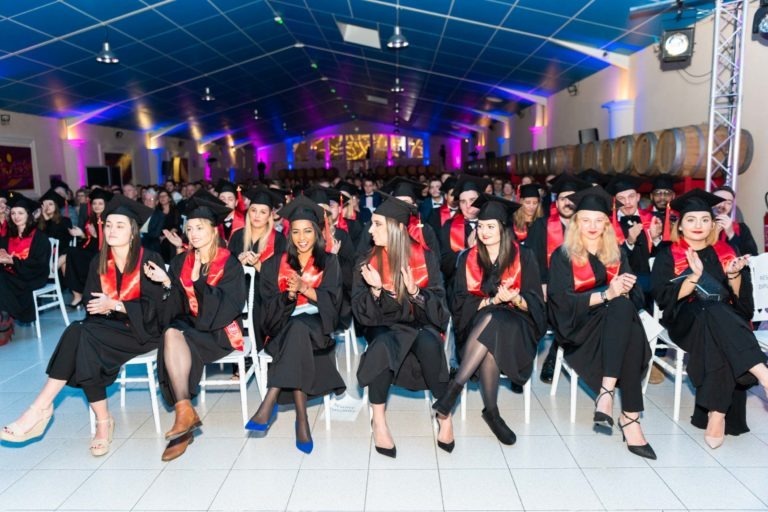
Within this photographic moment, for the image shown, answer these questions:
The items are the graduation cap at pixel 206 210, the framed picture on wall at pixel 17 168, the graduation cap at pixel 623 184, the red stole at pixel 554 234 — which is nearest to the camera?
the graduation cap at pixel 206 210

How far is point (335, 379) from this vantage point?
3.66m

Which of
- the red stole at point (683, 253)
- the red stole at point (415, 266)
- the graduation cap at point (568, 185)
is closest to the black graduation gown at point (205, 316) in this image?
the red stole at point (415, 266)

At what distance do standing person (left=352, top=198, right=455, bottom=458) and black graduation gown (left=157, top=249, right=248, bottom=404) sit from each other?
826 millimetres

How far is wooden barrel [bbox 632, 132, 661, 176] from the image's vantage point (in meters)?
7.04

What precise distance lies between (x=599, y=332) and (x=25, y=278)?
5.70m

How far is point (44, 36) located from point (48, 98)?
464 centimetres

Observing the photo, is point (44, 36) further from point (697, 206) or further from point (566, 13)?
point (697, 206)

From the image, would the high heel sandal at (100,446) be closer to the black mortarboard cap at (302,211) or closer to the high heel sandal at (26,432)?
the high heel sandal at (26,432)

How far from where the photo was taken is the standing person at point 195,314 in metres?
3.44

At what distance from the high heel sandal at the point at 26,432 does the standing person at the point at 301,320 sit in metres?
1.23

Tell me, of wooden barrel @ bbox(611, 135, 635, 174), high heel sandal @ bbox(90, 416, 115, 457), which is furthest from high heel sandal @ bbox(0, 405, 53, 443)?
wooden barrel @ bbox(611, 135, 635, 174)

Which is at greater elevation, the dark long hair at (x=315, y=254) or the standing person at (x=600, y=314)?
the dark long hair at (x=315, y=254)

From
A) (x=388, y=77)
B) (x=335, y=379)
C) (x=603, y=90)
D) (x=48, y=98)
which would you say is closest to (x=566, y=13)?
(x=603, y=90)

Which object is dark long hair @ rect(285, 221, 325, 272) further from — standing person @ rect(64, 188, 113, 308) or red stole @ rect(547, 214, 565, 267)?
standing person @ rect(64, 188, 113, 308)
